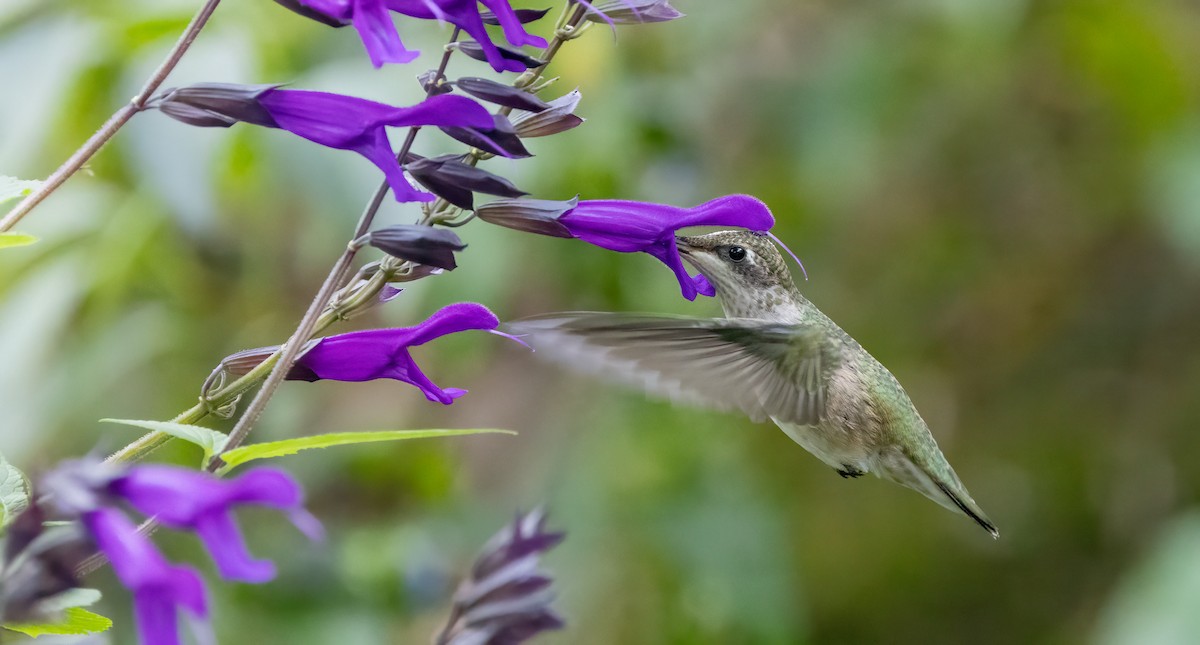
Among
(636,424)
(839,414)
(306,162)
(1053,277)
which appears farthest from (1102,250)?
(306,162)

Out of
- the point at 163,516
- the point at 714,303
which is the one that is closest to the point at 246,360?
the point at 163,516

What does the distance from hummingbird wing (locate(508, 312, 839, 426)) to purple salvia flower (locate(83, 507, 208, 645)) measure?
1.88 ft

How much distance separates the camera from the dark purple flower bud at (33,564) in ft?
2.63

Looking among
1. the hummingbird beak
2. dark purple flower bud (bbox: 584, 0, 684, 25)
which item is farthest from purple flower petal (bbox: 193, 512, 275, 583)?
the hummingbird beak

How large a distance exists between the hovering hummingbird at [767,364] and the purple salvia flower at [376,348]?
10 centimetres

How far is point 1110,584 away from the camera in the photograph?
12.3 feet

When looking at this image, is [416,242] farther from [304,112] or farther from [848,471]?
[848,471]

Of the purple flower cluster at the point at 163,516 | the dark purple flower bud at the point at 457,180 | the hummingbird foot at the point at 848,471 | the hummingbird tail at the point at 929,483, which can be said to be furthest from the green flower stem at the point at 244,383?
the hummingbird tail at the point at 929,483

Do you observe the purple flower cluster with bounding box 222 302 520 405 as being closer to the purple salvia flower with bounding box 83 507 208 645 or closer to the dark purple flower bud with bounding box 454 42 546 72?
the dark purple flower bud with bounding box 454 42 546 72

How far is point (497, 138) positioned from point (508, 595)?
48cm

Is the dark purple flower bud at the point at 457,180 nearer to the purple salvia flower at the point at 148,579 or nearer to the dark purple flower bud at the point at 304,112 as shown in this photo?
the dark purple flower bud at the point at 304,112

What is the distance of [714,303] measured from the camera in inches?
122

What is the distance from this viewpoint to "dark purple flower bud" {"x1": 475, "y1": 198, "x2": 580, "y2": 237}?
1.34 m

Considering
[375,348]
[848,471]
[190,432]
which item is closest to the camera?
[190,432]
